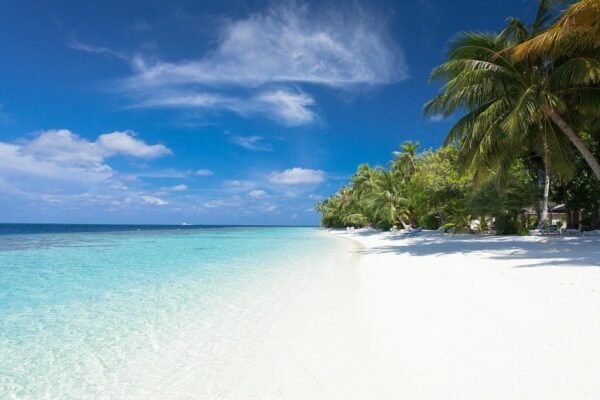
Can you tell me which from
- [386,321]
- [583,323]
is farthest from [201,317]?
[583,323]

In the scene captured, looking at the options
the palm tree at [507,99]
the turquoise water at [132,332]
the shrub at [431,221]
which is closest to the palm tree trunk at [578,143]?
the palm tree at [507,99]

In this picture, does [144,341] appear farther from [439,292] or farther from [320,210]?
[320,210]

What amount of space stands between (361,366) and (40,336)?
4.35 metres

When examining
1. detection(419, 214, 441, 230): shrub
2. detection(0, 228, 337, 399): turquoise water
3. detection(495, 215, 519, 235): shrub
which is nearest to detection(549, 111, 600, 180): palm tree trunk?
detection(0, 228, 337, 399): turquoise water

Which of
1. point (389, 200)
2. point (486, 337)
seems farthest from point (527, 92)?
point (389, 200)

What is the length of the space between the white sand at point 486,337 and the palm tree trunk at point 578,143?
5.09 meters

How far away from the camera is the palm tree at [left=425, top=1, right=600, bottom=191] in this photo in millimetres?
9969

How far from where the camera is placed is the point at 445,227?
2256 centimetres

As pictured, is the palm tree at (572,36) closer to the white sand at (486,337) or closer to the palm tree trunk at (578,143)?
the palm tree trunk at (578,143)

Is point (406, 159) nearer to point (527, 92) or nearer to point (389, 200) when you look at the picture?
point (389, 200)

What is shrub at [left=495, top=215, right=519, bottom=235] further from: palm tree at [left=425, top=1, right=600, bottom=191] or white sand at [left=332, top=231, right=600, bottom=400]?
white sand at [left=332, top=231, right=600, bottom=400]

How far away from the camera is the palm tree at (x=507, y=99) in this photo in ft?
32.7

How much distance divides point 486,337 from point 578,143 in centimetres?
978

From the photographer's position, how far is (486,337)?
3555 millimetres
